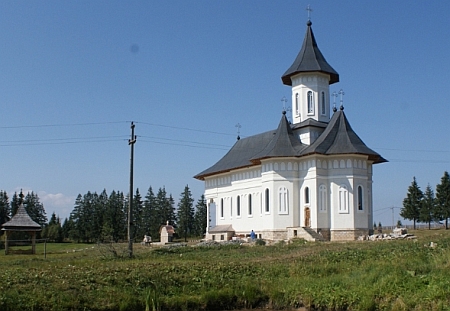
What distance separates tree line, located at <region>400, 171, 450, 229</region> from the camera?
66250mm

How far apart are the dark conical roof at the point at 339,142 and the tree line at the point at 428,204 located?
89.5 feet

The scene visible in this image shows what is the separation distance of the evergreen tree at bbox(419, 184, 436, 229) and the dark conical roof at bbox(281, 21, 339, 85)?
1151 inches

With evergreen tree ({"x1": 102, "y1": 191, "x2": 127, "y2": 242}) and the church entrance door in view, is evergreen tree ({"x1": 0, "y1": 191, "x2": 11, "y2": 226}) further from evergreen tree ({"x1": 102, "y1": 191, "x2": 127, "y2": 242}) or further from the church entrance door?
the church entrance door

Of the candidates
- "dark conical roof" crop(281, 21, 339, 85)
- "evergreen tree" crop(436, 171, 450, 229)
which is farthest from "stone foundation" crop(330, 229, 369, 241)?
"evergreen tree" crop(436, 171, 450, 229)

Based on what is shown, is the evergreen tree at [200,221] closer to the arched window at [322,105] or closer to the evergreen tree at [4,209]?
the evergreen tree at [4,209]

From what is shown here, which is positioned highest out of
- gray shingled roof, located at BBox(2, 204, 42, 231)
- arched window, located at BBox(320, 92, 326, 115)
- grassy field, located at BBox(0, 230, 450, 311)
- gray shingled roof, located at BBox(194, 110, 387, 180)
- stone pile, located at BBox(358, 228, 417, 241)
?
arched window, located at BBox(320, 92, 326, 115)

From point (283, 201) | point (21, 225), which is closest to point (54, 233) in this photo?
point (21, 225)

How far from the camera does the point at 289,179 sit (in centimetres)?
4219

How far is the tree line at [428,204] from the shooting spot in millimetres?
66250

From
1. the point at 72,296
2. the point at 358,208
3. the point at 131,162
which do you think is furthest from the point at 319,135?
the point at 72,296

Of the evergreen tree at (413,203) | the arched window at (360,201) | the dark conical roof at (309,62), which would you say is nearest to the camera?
the arched window at (360,201)

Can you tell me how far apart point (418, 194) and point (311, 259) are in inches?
2071

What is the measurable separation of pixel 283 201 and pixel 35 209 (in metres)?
57.6

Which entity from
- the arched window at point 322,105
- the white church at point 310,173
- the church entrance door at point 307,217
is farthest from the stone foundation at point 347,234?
the arched window at point 322,105
